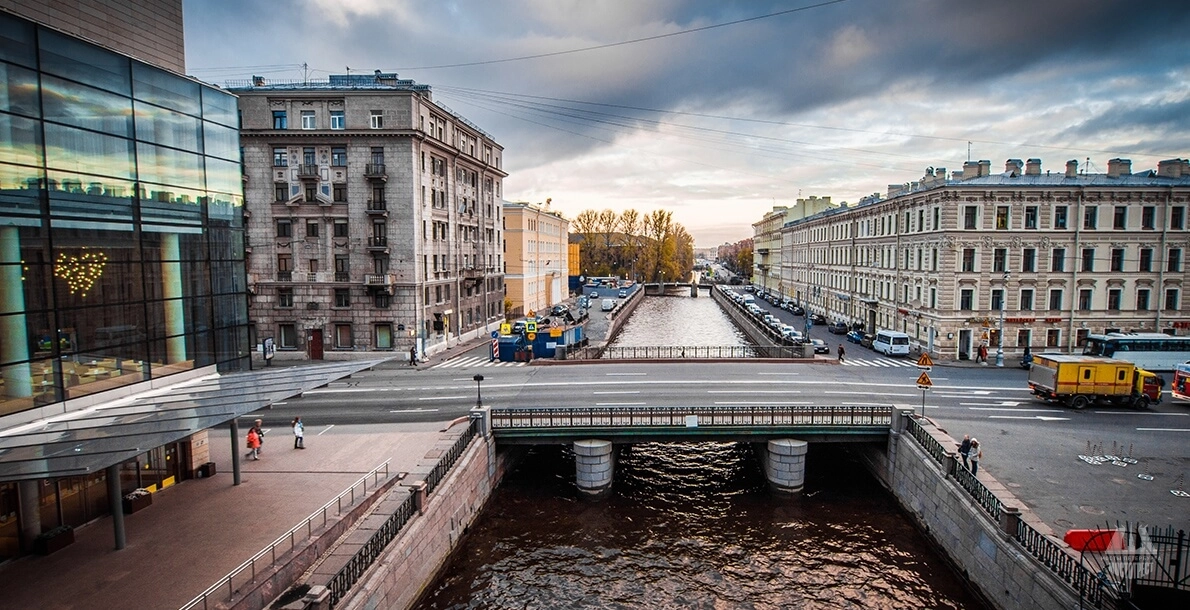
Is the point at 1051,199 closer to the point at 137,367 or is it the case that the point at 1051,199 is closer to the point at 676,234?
the point at 137,367

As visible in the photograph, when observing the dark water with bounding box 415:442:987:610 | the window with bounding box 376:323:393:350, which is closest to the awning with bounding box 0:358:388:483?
the dark water with bounding box 415:442:987:610

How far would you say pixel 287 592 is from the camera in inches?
492

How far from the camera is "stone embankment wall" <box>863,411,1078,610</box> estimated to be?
45.4 ft

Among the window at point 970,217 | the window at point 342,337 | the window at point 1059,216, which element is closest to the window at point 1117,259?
the window at point 1059,216

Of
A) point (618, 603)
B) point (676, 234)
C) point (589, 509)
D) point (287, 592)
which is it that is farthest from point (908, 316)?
point (676, 234)

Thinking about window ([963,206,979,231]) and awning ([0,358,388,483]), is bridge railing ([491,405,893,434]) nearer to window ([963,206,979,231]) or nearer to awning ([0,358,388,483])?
awning ([0,358,388,483])

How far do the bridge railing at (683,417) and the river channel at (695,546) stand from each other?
9.07 ft

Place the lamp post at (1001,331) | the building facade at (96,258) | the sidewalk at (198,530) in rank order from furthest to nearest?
the lamp post at (1001,331) < the building facade at (96,258) < the sidewalk at (198,530)

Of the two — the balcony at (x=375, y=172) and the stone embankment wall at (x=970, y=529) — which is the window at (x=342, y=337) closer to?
the balcony at (x=375, y=172)

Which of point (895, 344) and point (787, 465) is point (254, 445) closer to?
point (787, 465)

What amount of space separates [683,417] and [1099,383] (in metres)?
20.3

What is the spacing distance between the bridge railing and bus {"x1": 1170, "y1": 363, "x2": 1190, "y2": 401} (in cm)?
1805

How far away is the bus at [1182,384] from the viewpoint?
29500 millimetres

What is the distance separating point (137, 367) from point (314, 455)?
277 inches
